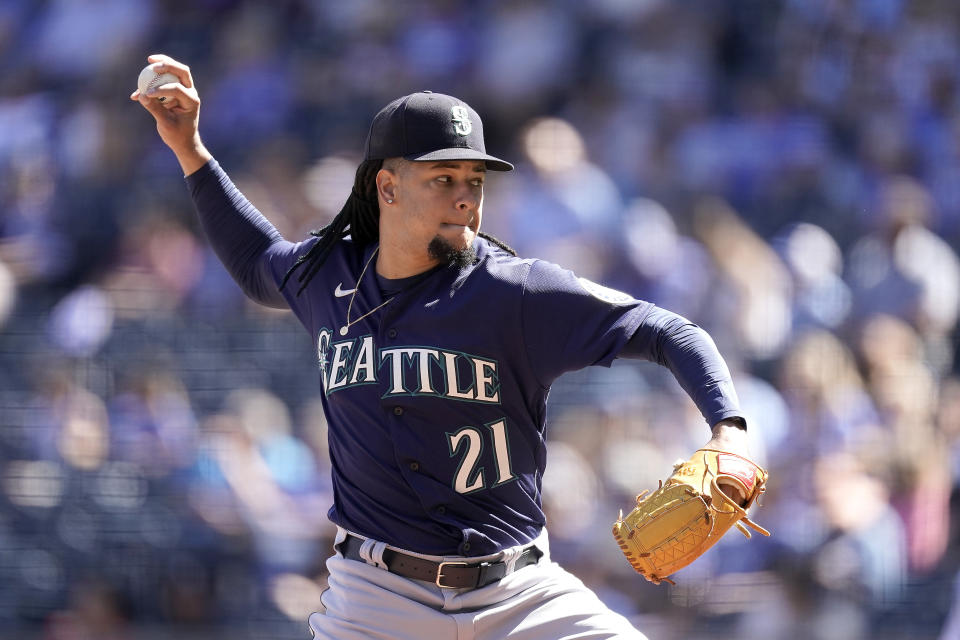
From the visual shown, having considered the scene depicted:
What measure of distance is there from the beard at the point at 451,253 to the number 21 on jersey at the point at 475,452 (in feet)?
1.19

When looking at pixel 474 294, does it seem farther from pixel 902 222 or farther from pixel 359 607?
pixel 902 222

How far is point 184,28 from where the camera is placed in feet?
23.4

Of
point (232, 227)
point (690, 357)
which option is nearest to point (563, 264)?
point (232, 227)

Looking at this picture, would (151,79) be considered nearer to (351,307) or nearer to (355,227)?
(355,227)

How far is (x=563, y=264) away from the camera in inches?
228

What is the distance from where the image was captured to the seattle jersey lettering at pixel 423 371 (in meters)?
2.65

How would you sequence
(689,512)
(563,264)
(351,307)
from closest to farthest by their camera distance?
(689,512) < (351,307) < (563,264)

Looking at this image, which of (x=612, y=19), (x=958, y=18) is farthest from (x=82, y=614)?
(x=958, y=18)

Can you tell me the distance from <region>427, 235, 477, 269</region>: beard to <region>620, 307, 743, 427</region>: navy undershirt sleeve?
42 cm

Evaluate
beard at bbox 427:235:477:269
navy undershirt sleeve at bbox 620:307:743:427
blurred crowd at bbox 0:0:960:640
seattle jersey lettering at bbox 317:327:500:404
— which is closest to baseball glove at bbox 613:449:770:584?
navy undershirt sleeve at bbox 620:307:743:427

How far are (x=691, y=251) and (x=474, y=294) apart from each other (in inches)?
130

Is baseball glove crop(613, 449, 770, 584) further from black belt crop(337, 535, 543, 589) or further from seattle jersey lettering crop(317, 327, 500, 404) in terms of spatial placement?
seattle jersey lettering crop(317, 327, 500, 404)

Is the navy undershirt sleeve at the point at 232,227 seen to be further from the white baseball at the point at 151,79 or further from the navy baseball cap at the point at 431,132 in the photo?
the navy baseball cap at the point at 431,132

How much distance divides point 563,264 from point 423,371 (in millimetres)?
3177
